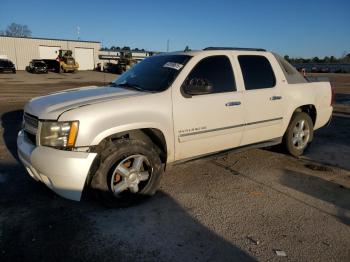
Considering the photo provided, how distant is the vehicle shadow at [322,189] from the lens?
165 inches

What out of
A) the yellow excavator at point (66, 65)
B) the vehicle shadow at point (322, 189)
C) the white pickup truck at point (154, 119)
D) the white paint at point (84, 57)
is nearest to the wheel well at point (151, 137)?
the white pickup truck at point (154, 119)

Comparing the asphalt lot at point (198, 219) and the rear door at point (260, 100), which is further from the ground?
the rear door at point (260, 100)

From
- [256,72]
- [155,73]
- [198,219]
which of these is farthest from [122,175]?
[256,72]

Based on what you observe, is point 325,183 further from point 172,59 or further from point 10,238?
point 10,238

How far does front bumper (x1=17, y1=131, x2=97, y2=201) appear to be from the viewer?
3.68 meters

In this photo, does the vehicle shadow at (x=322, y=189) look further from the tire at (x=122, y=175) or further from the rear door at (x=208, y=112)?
the tire at (x=122, y=175)

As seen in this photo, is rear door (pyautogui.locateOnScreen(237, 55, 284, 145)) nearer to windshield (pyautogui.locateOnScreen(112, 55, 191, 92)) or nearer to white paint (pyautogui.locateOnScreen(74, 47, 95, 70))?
windshield (pyautogui.locateOnScreen(112, 55, 191, 92))

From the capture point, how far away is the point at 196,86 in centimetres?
452

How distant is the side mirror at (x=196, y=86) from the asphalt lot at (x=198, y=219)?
1.30 meters

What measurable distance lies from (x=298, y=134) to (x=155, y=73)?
296 cm

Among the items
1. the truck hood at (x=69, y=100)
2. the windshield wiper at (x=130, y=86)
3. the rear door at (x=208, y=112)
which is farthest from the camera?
the windshield wiper at (x=130, y=86)

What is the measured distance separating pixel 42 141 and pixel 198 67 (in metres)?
2.18

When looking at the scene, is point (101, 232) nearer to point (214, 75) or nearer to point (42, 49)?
point (214, 75)

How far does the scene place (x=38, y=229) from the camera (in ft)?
11.8
